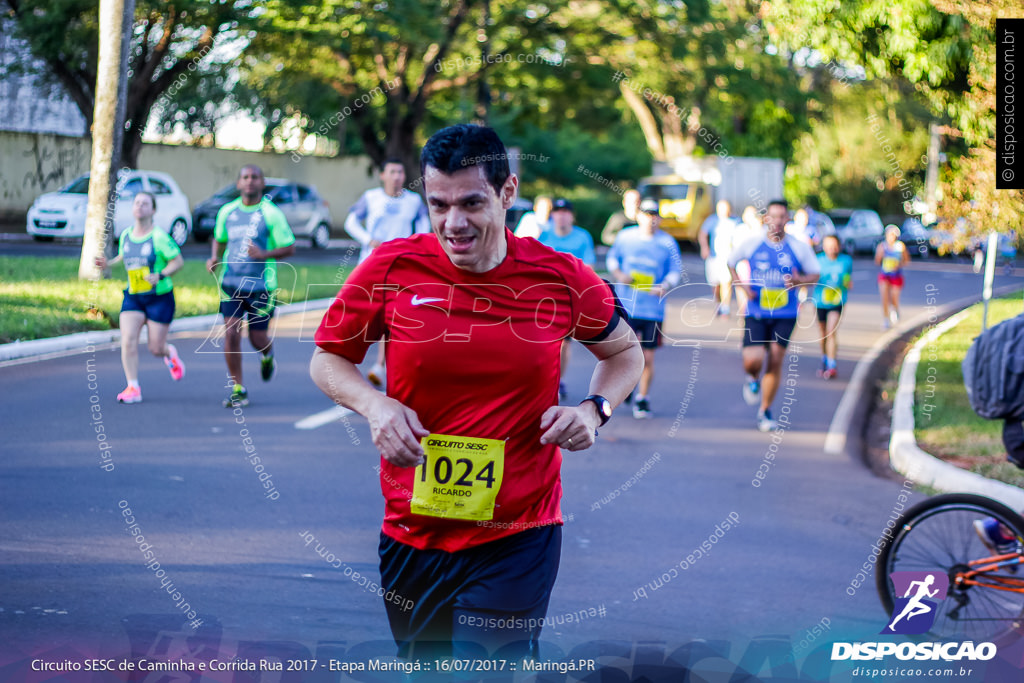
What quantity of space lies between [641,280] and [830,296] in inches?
168

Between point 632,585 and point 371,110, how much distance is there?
1145 inches

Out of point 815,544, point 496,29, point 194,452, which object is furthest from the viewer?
point 496,29

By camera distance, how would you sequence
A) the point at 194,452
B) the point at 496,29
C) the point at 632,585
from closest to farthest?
the point at 632,585, the point at 194,452, the point at 496,29

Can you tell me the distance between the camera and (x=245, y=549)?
5.83 m

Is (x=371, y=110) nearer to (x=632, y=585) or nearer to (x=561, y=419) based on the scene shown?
(x=632, y=585)

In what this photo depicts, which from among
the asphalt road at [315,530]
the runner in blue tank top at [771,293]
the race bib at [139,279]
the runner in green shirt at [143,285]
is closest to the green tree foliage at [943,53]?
the runner in blue tank top at [771,293]

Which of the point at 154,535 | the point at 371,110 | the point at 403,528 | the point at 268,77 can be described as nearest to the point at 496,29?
the point at 371,110

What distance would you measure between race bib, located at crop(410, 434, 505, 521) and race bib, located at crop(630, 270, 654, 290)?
7.55m

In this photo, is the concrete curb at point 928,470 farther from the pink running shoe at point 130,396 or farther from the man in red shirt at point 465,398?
the pink running shoe at point 130,396

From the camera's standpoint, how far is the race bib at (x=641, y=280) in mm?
10516

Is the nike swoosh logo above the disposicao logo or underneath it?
above

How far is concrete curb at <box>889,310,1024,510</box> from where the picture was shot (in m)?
7.32

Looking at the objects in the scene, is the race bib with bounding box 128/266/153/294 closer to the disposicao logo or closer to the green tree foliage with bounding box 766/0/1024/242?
the green tree foliage with bounding box 766/0/1024/242

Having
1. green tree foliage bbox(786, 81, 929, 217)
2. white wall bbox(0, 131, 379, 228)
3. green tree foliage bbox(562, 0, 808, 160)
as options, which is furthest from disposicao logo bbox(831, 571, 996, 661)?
green tree foliage bbox(786, 81, 929, 217)
